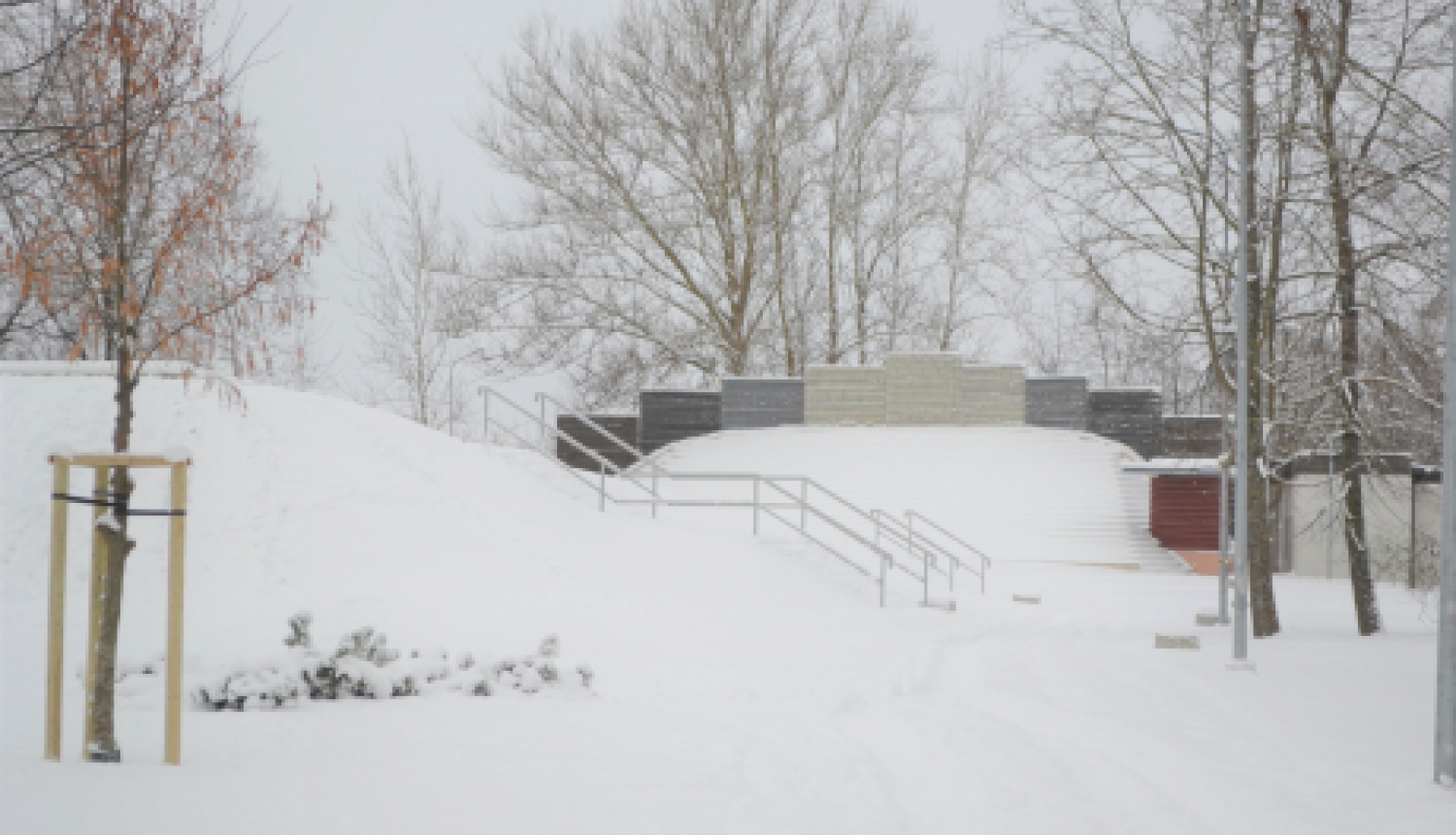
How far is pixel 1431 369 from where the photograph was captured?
15.7 m

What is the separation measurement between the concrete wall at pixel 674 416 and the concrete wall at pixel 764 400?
92cm

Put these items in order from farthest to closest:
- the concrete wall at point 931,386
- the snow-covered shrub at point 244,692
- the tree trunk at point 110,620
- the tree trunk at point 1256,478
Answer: the concrete wall at point 931,386 < the tree trunk at point 1256,478 < the snow-covered shrub at point 244,692 < the tree trunk at point 110,620

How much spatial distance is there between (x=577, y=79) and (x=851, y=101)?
877 centimetres

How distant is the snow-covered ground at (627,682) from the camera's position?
684cm

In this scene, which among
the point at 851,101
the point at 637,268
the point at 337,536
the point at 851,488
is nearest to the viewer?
the point at 337,536

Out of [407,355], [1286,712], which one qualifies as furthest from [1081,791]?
[407,355]

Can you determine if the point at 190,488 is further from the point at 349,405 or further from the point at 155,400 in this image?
the point at 349,405

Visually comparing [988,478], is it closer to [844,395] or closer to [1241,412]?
[844,395]

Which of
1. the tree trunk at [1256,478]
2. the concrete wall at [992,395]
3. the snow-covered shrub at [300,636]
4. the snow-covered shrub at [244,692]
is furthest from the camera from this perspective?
the concrete wall at [992,395]

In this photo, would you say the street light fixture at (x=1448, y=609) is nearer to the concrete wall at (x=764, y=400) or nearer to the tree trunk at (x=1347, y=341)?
the tree trunk at (x=1347, y=341)

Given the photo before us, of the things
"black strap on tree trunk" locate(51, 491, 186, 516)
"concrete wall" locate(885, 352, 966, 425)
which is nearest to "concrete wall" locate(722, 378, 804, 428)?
"concrete wall" locate(885, 352, 966, 425)

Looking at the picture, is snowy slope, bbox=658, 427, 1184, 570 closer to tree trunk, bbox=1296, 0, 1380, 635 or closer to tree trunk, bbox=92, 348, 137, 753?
tree trunk, bbox=1296, 0, 1380, 635

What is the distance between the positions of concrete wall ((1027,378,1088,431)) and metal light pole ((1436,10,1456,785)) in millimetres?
29418

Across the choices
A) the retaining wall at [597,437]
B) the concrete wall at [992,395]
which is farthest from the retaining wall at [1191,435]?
the retaining wall at [597,437]
